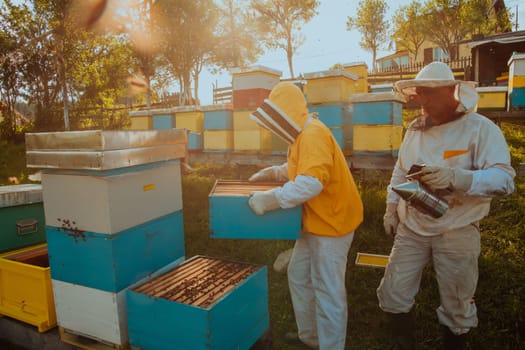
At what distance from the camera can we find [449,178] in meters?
1.89

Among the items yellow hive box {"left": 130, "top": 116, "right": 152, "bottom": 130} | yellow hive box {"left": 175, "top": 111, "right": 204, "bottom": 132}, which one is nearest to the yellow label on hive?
yellow hive box {"left": 175, "top": 111, "right": 204, "bottom": 132}

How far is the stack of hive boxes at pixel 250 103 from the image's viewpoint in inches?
208

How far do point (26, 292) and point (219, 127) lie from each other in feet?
12.0

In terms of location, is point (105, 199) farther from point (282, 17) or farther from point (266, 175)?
point (282, 17)

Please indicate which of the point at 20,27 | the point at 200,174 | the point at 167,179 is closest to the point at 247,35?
the point at 20,27

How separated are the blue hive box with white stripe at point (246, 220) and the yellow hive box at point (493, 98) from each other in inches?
323

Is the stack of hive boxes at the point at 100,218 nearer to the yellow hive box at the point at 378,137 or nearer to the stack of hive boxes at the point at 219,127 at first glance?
the yellow hive box at the point at 378,137

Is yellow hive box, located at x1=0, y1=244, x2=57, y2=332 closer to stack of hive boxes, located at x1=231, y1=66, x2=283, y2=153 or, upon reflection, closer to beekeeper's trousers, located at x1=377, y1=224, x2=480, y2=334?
beekeeper's trousers, located at x1=377, y1=224, x2=480, y2=334

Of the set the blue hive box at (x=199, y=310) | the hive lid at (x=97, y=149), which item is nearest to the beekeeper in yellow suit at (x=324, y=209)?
the blue hive box at (x=199, y=310)

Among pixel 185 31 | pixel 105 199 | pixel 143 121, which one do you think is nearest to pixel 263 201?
pixel 105 199

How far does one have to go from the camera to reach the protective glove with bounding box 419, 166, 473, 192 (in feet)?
6.16

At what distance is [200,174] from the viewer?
6703mm

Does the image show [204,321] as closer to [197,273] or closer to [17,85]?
[197,273]

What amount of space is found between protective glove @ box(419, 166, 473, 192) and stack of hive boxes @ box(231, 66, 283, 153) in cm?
337
